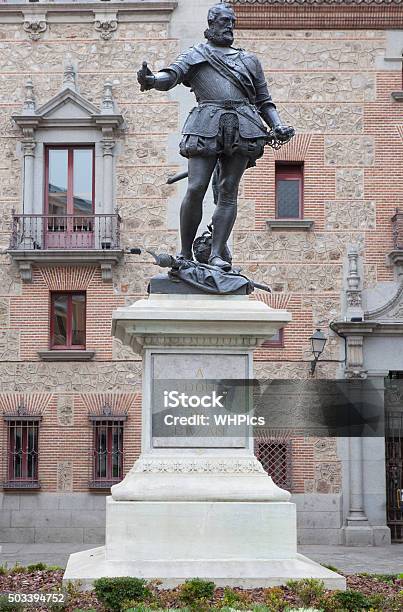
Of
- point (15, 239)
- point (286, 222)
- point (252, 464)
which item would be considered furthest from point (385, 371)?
point (252, 464)

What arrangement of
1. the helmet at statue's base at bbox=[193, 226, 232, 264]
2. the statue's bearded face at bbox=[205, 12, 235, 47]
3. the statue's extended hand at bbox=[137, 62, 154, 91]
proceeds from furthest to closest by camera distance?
the helmet at statue's base at bbox=[193, 226, 232, 264] < the statue's bearded face at bbox=[205, 12, 235, 47] < the statue's extended hand at bbox=[137, 62, 154, 91]

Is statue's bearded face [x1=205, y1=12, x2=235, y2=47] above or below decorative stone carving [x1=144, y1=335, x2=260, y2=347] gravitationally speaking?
above

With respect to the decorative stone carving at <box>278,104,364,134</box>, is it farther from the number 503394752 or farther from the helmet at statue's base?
the number 503394752

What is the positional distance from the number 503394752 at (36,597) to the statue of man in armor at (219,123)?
3.33m

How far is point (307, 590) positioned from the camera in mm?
7820

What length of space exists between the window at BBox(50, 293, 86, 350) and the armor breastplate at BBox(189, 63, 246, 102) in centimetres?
1403

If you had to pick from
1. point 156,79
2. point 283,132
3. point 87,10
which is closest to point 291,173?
point 87,10

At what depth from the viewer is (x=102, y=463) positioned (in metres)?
22.9

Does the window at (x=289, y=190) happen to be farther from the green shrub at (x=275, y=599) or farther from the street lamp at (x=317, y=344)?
the green shrub at (x=275, y=599)

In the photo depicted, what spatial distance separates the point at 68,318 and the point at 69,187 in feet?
9.74

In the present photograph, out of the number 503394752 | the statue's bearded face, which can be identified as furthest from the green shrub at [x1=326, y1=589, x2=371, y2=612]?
the statue's bearded face

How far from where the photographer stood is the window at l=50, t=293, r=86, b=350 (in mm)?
23391

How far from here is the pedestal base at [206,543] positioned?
8438 millimetres

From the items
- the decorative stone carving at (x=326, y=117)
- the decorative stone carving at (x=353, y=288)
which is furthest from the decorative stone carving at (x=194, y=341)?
the decorative stone carving at (x=326, y=117)
